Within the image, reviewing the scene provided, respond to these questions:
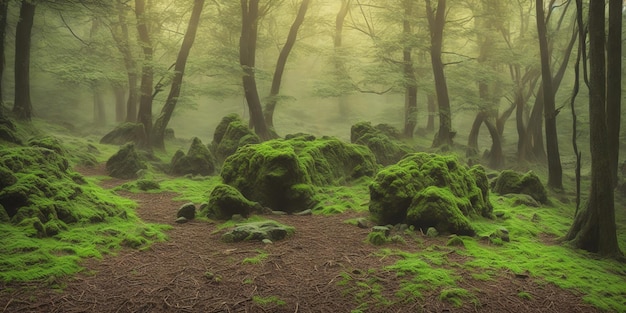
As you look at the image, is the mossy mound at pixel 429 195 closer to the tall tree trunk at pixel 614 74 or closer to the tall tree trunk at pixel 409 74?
the tall tree trunk at pixel 614 74

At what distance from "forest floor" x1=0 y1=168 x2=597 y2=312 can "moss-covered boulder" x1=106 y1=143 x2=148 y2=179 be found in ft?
23.4

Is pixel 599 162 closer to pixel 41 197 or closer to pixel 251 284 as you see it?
pixel 251 284

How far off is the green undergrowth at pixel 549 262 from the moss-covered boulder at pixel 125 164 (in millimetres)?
10338

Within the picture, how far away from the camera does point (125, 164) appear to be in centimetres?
1242

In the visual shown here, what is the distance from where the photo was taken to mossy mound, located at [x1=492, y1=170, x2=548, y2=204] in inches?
451

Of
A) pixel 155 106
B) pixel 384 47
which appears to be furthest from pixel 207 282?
pixel 155 106

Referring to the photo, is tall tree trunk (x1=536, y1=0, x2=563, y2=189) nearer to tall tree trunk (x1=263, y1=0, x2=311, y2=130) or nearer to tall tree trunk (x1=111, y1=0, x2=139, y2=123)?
tall tree trunk (x1=263, y1=0, x2=311, y2=130)

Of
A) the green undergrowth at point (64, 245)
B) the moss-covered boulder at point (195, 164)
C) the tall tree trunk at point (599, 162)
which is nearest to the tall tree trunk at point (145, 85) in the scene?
the moss-covered boulder at point (195, 164)

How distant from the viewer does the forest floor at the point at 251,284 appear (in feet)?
13.1

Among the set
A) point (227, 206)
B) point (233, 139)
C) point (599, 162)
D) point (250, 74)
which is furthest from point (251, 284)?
point (250, 74)

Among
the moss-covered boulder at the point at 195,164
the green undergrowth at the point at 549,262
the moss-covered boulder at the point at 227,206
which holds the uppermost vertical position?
the moss-covered boulder at the point at 195,164

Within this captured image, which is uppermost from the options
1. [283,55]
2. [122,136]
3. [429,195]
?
[283,55]

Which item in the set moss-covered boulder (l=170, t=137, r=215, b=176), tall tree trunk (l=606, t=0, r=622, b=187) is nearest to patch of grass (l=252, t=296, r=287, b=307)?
tall tree trunk (l=606, t=0, r=622, b=187)

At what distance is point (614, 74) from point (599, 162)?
6.82ft
